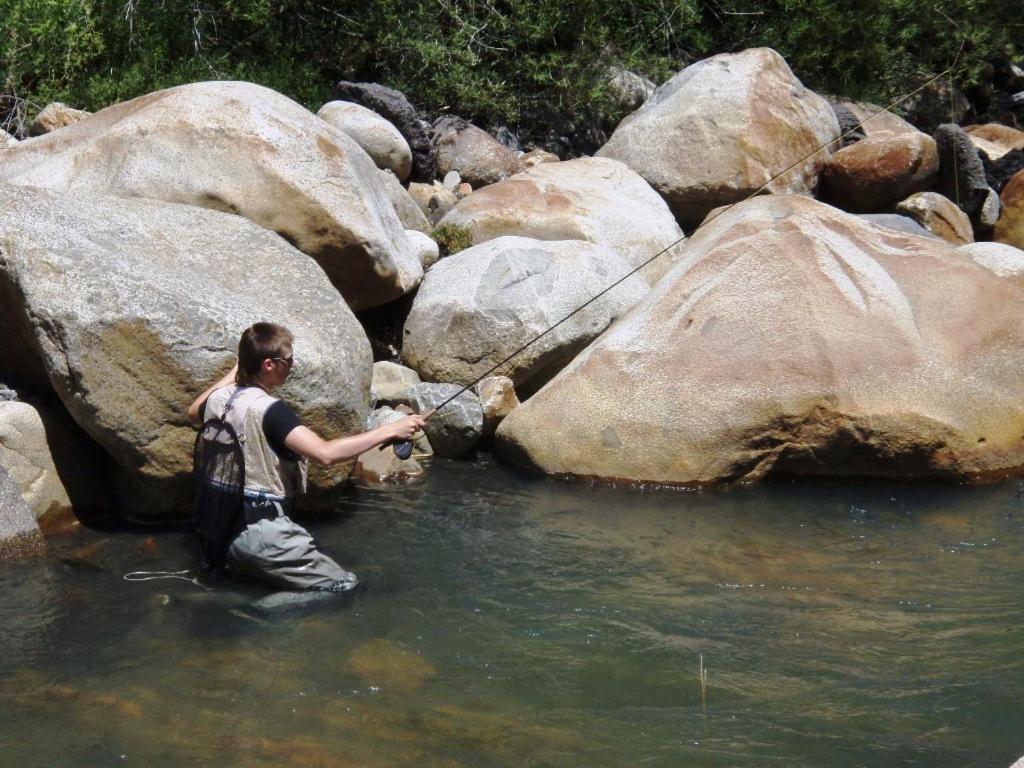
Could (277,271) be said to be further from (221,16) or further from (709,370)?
(221,16)

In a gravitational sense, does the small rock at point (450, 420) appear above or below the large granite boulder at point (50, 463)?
below

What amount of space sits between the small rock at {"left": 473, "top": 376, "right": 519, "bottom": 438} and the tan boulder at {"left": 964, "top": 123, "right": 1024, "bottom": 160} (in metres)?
10.3

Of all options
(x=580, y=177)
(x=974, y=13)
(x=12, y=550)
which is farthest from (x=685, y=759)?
(x=974, y=13)

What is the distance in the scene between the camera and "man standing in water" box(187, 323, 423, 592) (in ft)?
17.8

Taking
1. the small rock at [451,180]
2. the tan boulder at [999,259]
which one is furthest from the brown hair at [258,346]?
the small rock at [451,180]

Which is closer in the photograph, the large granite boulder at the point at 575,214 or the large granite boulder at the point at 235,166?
the large granite boulder at the point at 235,166

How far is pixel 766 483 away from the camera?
773 cm

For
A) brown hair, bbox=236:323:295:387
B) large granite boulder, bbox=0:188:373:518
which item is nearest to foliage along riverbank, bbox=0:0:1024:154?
large granite boulder, bbox=0:188:373:518

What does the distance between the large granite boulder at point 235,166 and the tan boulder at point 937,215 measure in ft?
20.8

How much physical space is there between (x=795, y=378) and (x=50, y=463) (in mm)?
4292

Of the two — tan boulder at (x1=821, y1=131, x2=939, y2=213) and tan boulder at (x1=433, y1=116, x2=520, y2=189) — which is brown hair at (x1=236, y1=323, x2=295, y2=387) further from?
tan boulder at (x1=821, y1=131, x2=939, y2=213)

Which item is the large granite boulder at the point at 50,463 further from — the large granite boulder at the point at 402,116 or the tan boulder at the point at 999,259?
the large granite boulder at the point at 402,116

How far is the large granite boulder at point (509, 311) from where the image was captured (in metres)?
8.73

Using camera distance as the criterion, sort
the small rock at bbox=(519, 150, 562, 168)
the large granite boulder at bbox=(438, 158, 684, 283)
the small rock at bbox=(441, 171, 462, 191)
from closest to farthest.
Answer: the large granite boulder at bbox=(438, 158, 684, 283) < the small rock at bbox=(441, 171, 462, 191) < the small rock at bbox=(519, 150, 562, 168)
